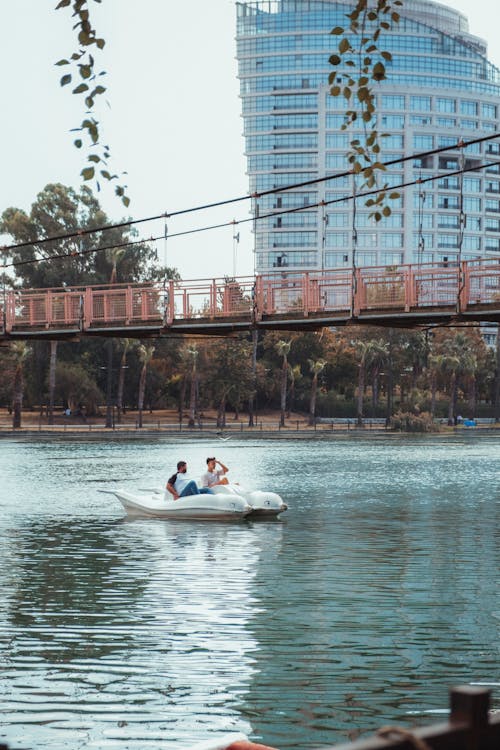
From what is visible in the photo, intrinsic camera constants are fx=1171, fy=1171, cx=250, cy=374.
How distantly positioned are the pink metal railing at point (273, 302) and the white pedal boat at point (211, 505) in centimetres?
752

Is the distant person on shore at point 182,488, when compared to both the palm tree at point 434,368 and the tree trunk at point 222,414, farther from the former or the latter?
the palm tree at point 434,368

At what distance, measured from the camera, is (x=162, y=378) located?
124500 mm

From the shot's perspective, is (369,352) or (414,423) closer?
(414,423)

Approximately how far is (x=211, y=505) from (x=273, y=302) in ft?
31.4

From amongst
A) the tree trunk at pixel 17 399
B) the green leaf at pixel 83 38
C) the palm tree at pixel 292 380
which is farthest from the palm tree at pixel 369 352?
the green leaf at pixel 83 38

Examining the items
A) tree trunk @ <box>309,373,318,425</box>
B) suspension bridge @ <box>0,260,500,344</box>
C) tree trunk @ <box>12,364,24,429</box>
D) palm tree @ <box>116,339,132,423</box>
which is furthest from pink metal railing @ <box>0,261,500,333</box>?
tree trunk @ <box>309,373,318,425</box>

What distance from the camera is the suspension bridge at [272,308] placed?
115 feet

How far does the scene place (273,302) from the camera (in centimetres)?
3791

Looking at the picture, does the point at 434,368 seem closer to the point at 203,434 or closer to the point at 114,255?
the point at 203,434

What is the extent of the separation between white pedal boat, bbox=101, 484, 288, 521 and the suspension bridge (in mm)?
7079

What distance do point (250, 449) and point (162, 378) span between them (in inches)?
1952

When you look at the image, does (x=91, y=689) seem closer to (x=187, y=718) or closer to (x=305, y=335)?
(x=187, y=718)

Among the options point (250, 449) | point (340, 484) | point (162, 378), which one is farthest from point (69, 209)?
point (340, 484)

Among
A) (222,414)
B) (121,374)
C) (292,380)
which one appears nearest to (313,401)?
(292,380)
